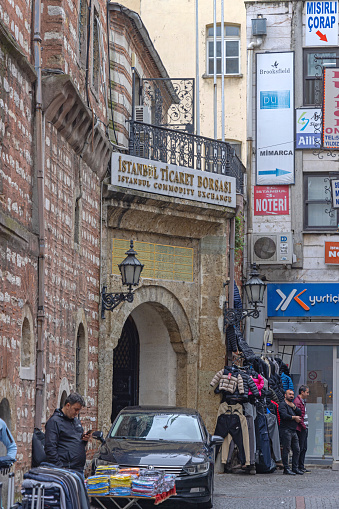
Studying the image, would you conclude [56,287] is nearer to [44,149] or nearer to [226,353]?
[44,149]

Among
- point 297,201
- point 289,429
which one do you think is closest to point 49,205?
point 289,429

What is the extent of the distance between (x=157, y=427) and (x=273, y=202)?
1043cm

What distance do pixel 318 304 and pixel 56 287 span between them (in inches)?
388

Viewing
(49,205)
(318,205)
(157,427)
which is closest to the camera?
(157,427)

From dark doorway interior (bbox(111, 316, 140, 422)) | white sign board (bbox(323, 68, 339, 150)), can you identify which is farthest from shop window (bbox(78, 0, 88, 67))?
white sign board (bbox(323, 68, 339, 150))

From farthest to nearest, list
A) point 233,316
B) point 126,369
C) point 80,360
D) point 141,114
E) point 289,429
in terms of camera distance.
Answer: point 126,369, point 141,114, point 233,316, point 289,429, point 80,360

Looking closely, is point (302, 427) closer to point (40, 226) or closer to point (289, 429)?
point (289, 429)

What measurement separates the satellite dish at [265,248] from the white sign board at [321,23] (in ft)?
16.1

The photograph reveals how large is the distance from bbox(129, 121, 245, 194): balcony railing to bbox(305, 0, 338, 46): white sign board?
15.4 feet

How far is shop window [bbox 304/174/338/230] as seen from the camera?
73.9 feet

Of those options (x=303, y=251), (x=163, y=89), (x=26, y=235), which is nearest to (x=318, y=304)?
(x=303, y=251)

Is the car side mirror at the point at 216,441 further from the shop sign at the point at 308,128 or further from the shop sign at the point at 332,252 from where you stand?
the shop sign at the point at 308,128

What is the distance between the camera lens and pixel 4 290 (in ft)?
35.5

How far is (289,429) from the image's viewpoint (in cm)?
1772
